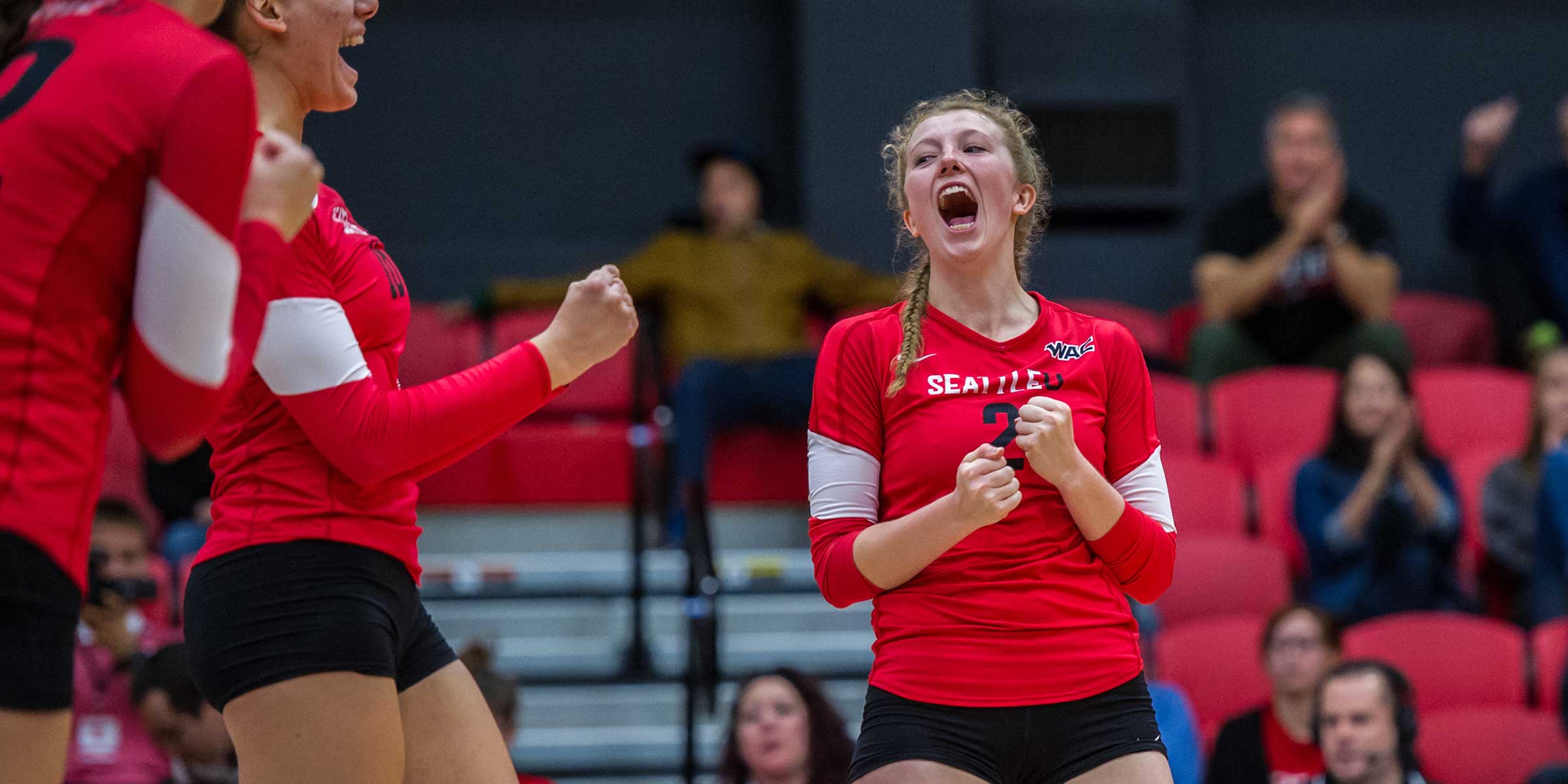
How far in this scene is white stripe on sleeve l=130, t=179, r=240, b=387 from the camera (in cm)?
166

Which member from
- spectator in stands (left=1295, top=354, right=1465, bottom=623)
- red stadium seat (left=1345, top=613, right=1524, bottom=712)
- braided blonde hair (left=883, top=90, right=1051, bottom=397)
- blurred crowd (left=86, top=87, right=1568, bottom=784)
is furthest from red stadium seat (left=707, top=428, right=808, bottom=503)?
braided blonde hair (left=883, top=90, right=1051, bottom=397)

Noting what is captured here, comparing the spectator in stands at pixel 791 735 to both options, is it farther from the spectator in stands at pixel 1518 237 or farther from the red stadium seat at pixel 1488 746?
the spectator in stands at pixel 1518 237

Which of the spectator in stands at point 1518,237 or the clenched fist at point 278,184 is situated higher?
the spectator in stands at point 1518,237

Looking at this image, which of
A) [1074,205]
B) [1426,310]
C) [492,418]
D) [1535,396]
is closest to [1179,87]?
[1074,205]

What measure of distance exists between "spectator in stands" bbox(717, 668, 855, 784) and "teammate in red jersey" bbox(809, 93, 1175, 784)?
179 centimetres

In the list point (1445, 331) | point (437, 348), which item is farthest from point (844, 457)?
point (1445, 331)

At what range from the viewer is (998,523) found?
2.27 metres

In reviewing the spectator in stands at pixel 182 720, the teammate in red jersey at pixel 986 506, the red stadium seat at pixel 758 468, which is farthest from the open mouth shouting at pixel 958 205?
the red stadium seat at pixel 758 468

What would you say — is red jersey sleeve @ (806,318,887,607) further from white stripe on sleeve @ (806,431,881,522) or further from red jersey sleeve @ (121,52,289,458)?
red jersey sleeve @ (121,52,289,458)

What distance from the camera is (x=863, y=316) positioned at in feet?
8.03

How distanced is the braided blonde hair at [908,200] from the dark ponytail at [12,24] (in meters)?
1.16

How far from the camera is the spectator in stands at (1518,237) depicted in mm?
6664

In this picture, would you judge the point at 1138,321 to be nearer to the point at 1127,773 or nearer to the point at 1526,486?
the point at 1526,486

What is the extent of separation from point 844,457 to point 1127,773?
0.56m
